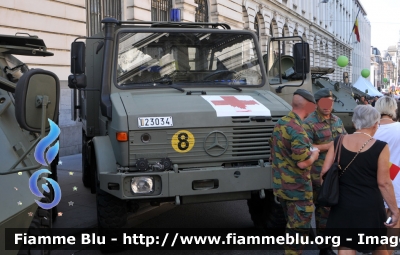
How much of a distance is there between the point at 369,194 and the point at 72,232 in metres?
3.71

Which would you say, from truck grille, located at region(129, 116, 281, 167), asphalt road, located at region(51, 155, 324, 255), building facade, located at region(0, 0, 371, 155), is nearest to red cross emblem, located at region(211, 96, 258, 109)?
truck grille, located at region(129, 116, 281, 167)

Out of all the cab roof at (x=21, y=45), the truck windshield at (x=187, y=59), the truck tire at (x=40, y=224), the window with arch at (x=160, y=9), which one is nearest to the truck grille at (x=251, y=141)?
the truck windshield at (x=187, y=59)

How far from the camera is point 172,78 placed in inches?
219

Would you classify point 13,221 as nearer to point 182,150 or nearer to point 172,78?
point 182,150

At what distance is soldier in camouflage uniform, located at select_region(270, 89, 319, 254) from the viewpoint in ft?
13.3

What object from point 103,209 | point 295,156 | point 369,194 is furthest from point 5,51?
point 369,194

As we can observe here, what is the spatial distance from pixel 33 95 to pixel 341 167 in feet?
7.52

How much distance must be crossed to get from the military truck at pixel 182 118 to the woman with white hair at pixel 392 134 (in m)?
0.99

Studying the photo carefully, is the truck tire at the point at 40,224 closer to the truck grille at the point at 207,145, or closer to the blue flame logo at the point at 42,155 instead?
the blue flame logo at the point at 42,155

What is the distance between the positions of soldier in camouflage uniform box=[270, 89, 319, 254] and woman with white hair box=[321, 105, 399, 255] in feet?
1.33

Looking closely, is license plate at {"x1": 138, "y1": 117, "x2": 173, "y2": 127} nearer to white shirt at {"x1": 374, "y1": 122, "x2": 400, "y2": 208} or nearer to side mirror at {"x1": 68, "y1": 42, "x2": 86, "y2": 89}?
side mirror at {"x1": 68, "y1": 42, "x2": 86, "y2": 89}

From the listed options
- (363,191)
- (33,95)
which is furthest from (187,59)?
(33,95)

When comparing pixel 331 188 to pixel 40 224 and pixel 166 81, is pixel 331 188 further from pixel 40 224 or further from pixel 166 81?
pixel 166 81

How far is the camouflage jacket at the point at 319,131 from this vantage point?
484 cm
